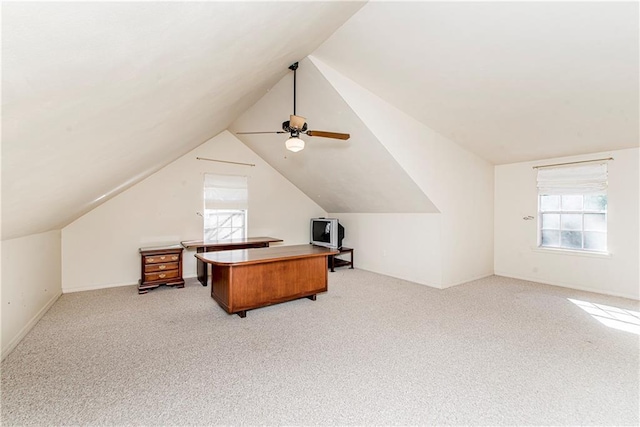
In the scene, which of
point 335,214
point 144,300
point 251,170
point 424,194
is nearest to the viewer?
point 144,300

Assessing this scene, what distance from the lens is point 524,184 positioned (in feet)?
17.3

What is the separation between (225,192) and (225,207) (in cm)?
30

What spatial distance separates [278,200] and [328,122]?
278cm

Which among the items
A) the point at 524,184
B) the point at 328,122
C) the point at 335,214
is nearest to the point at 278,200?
the point at 335,214

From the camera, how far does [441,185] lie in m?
4.69

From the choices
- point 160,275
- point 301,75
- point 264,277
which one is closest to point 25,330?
point 160,275

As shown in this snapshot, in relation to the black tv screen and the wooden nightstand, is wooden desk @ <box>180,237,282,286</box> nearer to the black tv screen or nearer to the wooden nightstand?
the wooden nightstand

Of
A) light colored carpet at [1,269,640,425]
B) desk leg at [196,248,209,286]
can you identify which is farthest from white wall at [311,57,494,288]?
desk leg at [196,248,209,286]

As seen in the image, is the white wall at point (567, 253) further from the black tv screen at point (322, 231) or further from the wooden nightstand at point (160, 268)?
the wooden nightstand at point (160, 268)

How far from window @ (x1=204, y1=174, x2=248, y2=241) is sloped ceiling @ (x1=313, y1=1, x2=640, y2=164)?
3356 millimetres

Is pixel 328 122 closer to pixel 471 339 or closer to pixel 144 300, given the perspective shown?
pixel 471 339

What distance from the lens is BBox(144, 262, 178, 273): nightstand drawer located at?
450cm

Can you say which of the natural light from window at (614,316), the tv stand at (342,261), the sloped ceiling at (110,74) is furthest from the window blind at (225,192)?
the natural light from window at (614,316)

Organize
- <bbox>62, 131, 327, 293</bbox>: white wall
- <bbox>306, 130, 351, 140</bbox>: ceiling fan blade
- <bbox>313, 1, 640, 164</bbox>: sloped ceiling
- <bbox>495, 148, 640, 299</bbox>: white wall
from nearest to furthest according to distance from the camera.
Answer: <bbox>313, 1, 640, 164</bbox>: sloped ceiling, <bbox>306, 130, 351, 140</bbox>: ceiling fan blade, <bbox>495, 148, 640, 299</bbox>: white wall, <bbox>62, 131, 327, 293</bbox>: white wall
